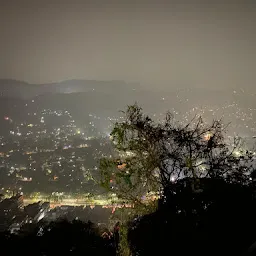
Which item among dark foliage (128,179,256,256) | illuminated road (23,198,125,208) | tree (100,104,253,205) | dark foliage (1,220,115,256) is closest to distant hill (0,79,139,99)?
illuminated road (23,198,125,208)

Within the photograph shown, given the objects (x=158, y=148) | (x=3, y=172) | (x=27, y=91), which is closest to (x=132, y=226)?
(x=158, y=148)

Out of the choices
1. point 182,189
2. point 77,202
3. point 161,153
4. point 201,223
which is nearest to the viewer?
point 201,223

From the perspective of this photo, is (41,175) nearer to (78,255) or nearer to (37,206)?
(37,206)

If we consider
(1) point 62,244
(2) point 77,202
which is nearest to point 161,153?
(1) point 62,244

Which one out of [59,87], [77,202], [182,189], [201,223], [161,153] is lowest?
[201,223]

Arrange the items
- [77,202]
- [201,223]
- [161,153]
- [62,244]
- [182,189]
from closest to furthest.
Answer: [201,223] → [182,189] → [161,153] → [62,244] → [77,202]

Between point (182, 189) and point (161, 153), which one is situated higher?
point (161, 153)

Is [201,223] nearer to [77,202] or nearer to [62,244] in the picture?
[62,244]

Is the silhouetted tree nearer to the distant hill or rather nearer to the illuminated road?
the illuminated road

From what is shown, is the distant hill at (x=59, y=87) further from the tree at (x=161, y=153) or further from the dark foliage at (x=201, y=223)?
the dark foliage at (x=201, y=223)

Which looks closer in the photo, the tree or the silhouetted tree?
the silhouetted tree

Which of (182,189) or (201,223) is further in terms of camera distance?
(182,189)
